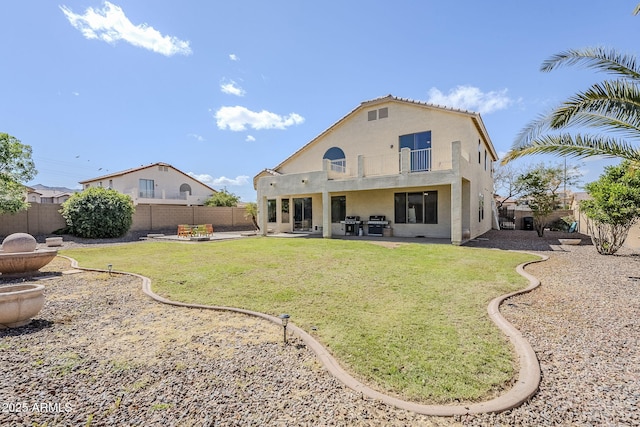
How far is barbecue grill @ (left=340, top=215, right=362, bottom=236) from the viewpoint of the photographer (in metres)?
18.3

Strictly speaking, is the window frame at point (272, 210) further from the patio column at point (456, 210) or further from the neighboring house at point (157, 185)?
the neighboring house at point (157, 185)

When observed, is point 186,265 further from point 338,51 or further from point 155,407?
point 338,51

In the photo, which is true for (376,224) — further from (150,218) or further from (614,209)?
(150,218)

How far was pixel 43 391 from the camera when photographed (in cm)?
286

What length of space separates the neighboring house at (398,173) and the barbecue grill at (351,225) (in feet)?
0.47

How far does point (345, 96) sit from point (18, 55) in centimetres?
1624

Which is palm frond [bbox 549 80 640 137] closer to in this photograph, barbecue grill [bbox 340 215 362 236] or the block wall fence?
barbecue grill [bbox 340 215 362 236]

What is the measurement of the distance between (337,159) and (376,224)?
16.6 ft

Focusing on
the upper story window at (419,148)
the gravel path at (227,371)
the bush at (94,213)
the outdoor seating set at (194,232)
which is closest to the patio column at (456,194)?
the upper story window at (419,148)

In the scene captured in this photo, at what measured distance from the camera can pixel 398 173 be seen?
1599 centimetres

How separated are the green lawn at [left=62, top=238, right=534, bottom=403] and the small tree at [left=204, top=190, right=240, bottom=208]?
26.6 meters

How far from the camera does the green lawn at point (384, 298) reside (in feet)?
10.5

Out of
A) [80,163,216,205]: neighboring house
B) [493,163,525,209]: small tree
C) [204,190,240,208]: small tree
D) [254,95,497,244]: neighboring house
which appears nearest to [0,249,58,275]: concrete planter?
[254,95,497,244]: neighboring house

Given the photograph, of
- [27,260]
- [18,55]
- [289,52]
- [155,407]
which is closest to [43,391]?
[155,407]
